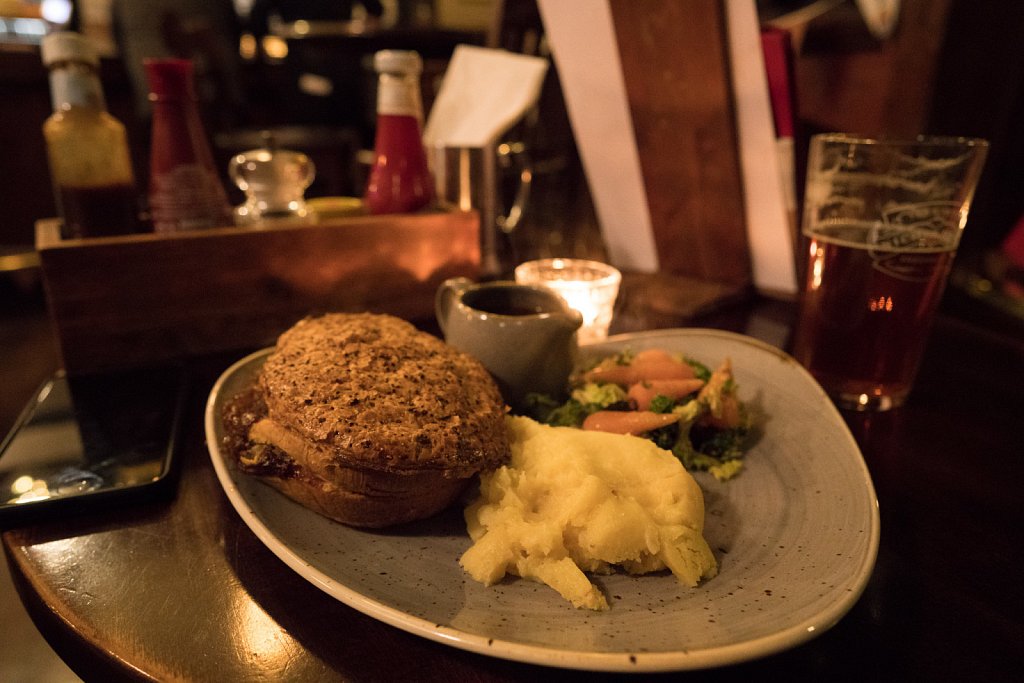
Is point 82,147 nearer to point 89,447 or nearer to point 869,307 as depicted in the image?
point 89,447

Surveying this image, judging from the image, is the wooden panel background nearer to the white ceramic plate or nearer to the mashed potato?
the white ceramic plate

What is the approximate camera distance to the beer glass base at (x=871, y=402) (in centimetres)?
133

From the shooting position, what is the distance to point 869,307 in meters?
1.30

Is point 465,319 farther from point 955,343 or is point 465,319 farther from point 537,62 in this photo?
point 955,343

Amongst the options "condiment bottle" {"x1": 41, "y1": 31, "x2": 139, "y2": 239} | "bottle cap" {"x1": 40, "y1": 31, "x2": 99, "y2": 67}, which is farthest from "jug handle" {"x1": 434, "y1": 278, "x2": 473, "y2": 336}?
"bottle cap" {"x1": 40, "y1": 31, "x2": 99, "y2": 67}

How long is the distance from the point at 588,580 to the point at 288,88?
7370 millimetres

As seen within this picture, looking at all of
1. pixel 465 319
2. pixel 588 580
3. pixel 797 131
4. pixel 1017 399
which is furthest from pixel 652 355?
pixel 797 131

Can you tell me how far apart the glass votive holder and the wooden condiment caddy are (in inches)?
10.3

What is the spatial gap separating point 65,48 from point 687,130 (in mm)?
1618

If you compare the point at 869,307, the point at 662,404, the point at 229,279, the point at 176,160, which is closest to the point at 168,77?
the point at 176,160

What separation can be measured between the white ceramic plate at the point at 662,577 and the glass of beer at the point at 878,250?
321 mm

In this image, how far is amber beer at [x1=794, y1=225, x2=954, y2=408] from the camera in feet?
4.10

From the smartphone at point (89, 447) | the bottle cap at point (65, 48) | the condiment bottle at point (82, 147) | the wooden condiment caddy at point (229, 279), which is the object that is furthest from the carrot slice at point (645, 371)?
the bottle cap at point (65, 48)

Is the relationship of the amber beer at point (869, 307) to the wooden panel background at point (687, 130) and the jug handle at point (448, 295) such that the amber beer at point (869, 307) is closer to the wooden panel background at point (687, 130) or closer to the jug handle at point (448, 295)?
the wooden panel background at point (687, 130)
